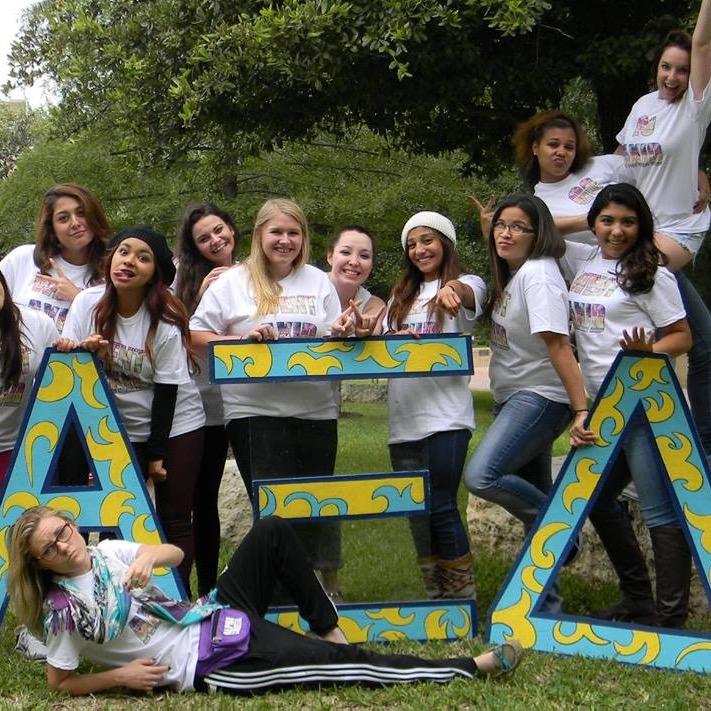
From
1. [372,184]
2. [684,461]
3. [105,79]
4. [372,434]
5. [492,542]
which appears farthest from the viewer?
[372,184]

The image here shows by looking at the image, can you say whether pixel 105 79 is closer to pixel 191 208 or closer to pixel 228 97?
pixel 228 97

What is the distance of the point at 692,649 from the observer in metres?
4.20

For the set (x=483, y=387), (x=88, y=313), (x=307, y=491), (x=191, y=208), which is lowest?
(x=483, y=387)

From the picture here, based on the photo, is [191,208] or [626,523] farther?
[191,208]

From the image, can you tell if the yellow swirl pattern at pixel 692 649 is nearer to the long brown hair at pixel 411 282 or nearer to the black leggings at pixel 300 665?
the black leggings at pixel 300 665

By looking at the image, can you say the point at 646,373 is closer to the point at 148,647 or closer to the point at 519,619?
the point at 519,619

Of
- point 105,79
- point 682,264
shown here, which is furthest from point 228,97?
point 682,264

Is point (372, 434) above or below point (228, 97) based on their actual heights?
below

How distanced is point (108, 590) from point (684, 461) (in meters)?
2.29

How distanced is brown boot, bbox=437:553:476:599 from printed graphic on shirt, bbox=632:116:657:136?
2019 millimetres

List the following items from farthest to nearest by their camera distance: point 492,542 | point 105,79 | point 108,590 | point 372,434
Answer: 1. point 105,79
2. point 372,434
3. point 492,542
4. point 108,590

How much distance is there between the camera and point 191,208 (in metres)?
5.12

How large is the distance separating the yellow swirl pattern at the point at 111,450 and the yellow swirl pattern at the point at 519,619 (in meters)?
1.63

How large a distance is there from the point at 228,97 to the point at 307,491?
262 cm
